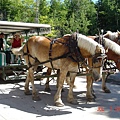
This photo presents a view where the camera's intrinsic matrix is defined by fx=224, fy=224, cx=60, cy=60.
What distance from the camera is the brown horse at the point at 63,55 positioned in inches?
200

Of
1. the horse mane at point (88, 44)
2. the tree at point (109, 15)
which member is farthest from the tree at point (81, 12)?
the horse mane at point (88, 44)

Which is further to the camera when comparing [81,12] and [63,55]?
[81,12]

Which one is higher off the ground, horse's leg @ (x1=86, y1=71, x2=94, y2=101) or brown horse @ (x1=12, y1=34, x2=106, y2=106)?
brown horse @ (x1=12, y1=34, x2=106, y2=106)

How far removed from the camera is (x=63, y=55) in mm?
5430

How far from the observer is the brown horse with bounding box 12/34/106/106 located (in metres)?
5.09

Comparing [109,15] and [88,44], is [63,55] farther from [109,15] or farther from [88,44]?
[109,15]

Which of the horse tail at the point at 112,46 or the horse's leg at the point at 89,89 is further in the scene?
the horse's leg at the point at 89,89

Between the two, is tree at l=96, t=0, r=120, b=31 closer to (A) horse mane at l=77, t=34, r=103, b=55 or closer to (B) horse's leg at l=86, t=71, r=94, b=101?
(B) horse's leg at l=86, t=71, r=94, b=101

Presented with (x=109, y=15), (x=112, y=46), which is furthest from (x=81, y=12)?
(x=112, y=46)

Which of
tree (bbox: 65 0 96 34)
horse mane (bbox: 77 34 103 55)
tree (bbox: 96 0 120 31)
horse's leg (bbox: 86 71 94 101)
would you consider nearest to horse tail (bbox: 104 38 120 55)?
horse mane (bbox: 77 34 103 55)

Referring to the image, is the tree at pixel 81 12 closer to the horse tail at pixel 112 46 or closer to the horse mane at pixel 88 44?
the horse tail at pixel 112 46

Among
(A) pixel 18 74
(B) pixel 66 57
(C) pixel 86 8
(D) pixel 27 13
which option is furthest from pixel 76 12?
(B) pixel 66 57

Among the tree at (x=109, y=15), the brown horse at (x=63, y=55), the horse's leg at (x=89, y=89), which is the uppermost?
the tree at (x=109, y=15)

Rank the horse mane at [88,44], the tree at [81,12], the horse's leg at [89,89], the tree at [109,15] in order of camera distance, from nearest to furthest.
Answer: the horse mane at [88,44], the horse's leg at [89,89], the tree at [109,15], the tree at [81,12]
